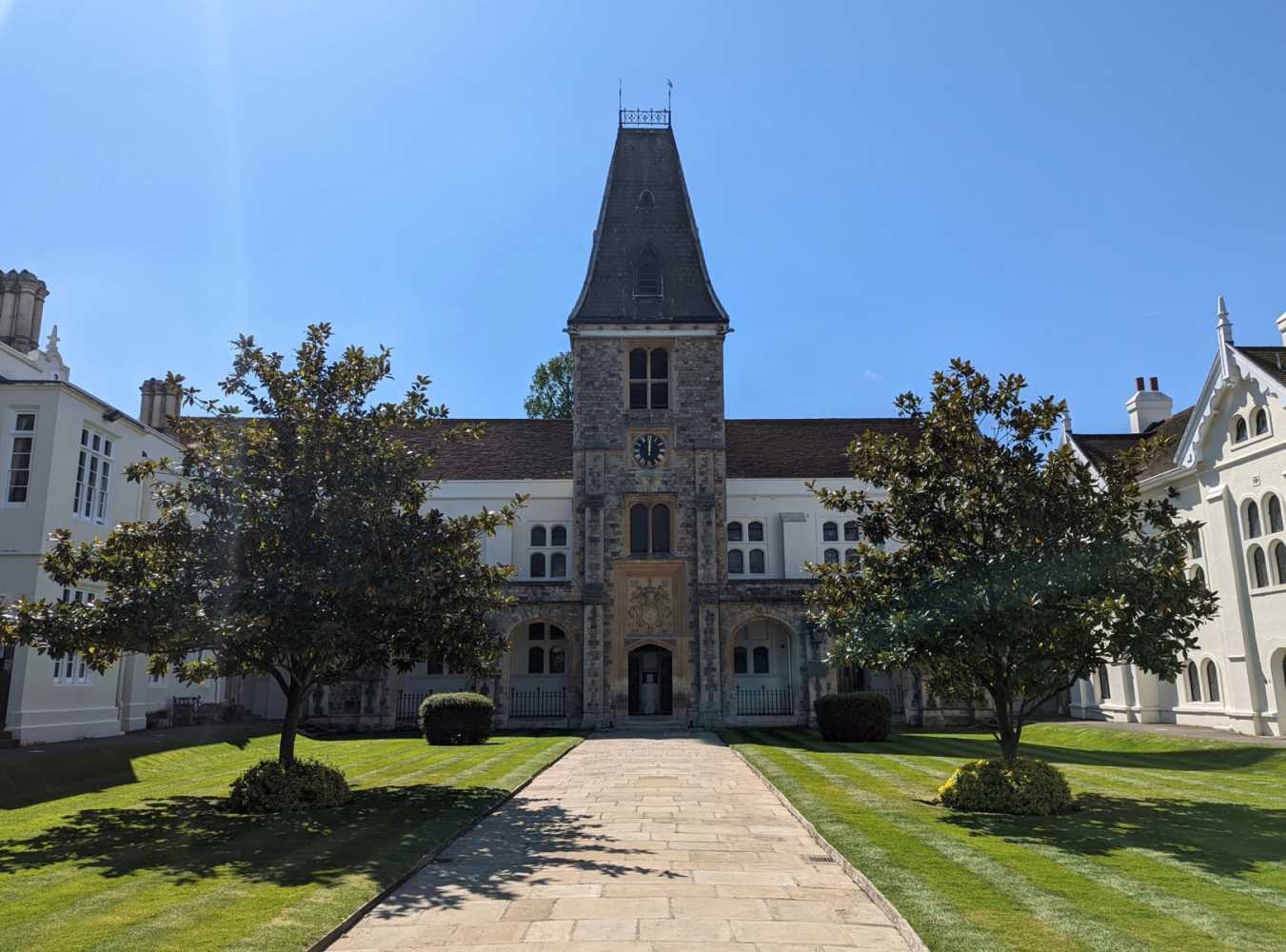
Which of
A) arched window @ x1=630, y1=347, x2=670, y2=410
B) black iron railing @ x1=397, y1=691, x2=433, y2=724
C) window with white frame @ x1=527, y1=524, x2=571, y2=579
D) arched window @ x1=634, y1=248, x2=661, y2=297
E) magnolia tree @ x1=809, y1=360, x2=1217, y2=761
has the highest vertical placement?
arched window @ x1=634, y1=248, x2=661, y2=297

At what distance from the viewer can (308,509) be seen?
50.8 ft

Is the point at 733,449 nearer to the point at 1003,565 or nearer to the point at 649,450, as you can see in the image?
the point at 649,450

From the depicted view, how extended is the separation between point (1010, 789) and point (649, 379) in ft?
99.8

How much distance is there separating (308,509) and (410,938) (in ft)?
29.4

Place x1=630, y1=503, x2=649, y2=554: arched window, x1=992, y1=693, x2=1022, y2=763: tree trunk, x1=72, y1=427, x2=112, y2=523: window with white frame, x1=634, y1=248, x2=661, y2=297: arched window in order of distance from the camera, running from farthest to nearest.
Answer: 1. x1=634, y1=248, x2=661, y2=297: arched window
2. x1=630, y1=503, x2=649, y2=554: arched window
3. x1=72, y1=427, x2=112, y2=523: window with white frame
4. x1=992, y1=693, x2=1022, y2=763: tree trunk

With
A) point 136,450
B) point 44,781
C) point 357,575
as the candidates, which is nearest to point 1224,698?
point 357,575

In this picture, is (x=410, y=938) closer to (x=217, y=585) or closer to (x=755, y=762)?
(x=217, y=585)

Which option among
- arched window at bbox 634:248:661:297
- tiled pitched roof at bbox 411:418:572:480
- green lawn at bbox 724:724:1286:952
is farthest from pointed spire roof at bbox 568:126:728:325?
green lawn at bbox 724:724:1286:952

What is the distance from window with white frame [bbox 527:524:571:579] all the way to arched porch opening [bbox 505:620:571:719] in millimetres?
2459

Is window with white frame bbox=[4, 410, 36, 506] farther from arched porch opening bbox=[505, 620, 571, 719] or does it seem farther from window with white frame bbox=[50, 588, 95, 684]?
arched porch opening bbox=[505, 620, 571, 719]

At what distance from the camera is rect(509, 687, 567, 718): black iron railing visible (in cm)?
3981

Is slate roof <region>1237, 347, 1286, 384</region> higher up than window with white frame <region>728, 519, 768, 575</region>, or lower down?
higher up

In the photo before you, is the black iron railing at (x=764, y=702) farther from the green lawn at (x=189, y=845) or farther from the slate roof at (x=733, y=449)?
the green lawn at (x=189, y=845)

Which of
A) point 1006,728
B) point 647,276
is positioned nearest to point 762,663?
point 647,276
